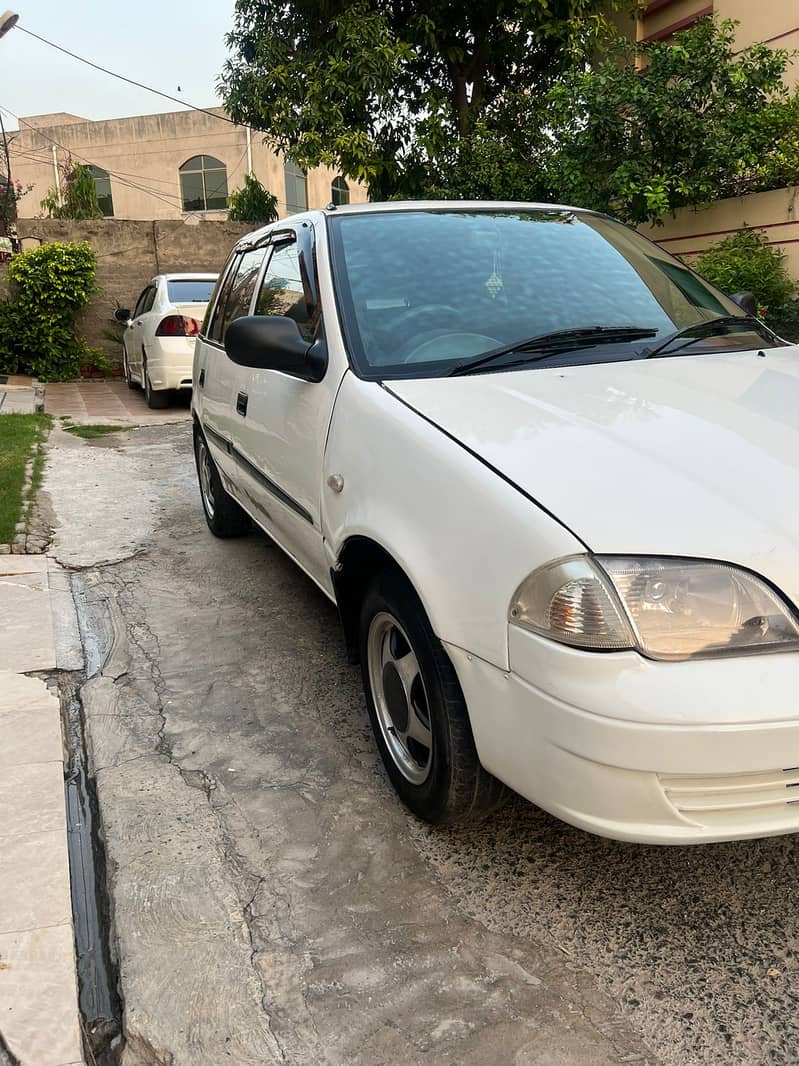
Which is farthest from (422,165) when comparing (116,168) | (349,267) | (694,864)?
(116,168)

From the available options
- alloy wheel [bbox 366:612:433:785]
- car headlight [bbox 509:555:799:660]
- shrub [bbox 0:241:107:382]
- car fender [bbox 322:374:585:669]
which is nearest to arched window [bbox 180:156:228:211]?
shrub [bbox 0:241:107:382]

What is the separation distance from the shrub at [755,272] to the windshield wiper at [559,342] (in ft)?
17.8

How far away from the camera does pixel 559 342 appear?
294cm

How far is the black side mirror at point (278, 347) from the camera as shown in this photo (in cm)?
297

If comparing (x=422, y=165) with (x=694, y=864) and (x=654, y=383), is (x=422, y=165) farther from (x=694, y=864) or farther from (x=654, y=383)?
(x=694, y=864)

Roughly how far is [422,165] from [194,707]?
33.0 feet

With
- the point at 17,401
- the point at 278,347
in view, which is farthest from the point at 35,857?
the point at 17,401

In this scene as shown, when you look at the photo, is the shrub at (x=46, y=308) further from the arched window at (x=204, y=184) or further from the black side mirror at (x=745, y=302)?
the arched window at (x=204, y=184)

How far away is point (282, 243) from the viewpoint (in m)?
3.90

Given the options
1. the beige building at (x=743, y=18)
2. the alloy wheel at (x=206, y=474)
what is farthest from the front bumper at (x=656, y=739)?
the beige building at (x=743, y=18)

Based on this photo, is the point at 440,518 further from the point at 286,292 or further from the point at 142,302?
the point at 142,302

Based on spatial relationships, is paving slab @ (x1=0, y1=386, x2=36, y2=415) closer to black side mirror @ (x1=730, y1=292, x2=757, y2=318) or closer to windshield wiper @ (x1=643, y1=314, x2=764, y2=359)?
black side mirror @ (x1=730, y1=292, x2=757, y2=318)

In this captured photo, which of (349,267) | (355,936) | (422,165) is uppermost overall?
(422,165)

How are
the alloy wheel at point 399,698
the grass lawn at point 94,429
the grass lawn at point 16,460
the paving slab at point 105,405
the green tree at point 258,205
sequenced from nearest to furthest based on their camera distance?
the alloy wheel at point 399,698, the grass lawn at point 16,460, the grass lawn at point 94,429, the paving slab at point 105,405, the green tree at point 258,205
